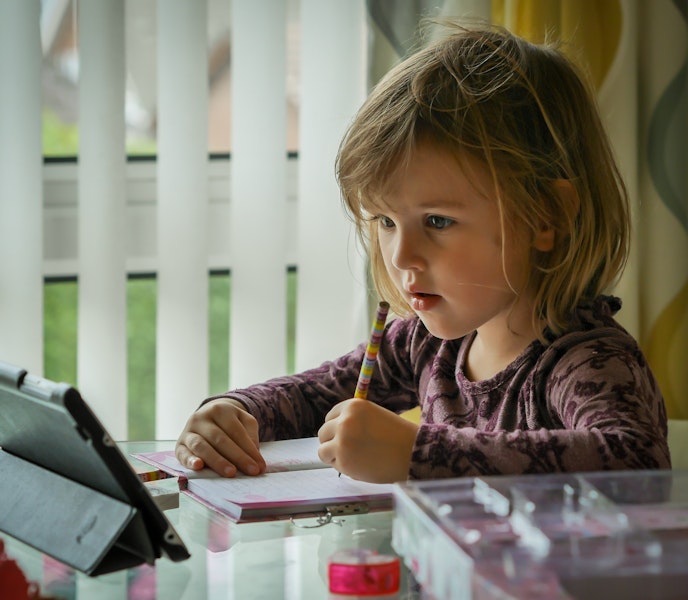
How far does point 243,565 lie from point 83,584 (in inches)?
4.5

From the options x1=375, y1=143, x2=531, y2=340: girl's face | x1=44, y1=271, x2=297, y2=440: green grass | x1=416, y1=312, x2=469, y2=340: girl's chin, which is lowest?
x1=44, y1=271, x2=297, y2=440: green grass

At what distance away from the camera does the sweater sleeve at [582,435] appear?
83 centimetres

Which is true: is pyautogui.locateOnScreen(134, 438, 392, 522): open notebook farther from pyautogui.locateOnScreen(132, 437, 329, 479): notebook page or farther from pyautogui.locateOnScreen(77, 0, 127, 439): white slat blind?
pyautogui.locateOnScreen(77, 0, 127, 439): white slat blind

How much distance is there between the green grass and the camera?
2.01 m

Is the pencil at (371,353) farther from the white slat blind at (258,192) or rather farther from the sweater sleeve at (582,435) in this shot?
the white slat blind at (258,192)

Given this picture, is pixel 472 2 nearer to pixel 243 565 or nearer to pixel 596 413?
pixel 596 413

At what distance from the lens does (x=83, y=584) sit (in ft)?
2.19

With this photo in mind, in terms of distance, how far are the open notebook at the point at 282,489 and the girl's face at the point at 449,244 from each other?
0.20m

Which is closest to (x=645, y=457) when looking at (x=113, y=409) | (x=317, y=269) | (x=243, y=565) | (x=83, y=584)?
(x=243, y=565)

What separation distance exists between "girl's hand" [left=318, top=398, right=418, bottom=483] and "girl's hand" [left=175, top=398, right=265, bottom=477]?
0.43ft

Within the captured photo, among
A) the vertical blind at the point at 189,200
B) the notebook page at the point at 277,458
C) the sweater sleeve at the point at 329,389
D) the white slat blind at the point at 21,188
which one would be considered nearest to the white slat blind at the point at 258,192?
the vertical blind at the point at 189,200

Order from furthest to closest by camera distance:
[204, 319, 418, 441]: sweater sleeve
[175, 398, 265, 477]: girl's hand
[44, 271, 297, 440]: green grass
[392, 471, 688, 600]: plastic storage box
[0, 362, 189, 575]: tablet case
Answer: [44, 271, 297, 440]: green grass → [204, 319, 418, 441]: sweater sleeve → [175, 398, 265, 477]: girl's hand → [0, 362, 189, 575]: tablet case → [392, 471, 688, 600]: plastic storage box

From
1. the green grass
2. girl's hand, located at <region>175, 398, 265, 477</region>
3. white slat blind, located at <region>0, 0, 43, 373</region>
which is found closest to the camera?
girl's hand, located at <region>175, 398, 265, 477</region>

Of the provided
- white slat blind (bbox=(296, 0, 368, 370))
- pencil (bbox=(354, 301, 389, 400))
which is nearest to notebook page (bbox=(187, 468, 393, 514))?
pencil (bbox=(354, 301, 389, 400))
